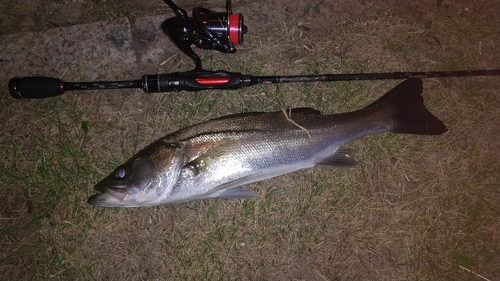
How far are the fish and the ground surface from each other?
52 centimetres

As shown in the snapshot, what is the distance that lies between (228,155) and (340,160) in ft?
3.44

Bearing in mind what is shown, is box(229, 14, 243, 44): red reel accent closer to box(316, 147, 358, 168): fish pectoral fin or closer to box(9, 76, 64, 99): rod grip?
box(316, 147, 358, 168): fish pectoral fin

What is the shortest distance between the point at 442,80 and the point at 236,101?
2.20 m

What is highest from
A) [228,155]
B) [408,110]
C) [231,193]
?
[408,110]

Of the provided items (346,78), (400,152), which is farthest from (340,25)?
(400,152)

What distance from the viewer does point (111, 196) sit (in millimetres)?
2838

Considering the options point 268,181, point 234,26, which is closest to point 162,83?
point 234,26

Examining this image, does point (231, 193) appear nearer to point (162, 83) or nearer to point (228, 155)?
point (228, 155)

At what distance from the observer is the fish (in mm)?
2830

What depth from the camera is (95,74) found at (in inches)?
140

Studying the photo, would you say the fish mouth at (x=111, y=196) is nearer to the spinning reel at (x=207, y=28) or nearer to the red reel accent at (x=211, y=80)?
the red reel accent at (x=211, y=80)

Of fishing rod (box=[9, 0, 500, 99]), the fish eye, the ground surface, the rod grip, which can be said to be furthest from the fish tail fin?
→ the rod grip

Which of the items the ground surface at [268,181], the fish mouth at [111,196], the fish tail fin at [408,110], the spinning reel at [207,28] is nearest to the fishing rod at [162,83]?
the spinning reel at [207,28]

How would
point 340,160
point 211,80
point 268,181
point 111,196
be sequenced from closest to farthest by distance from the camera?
point 111,196 → point 211,80 → point 340,160 → point 268,181
